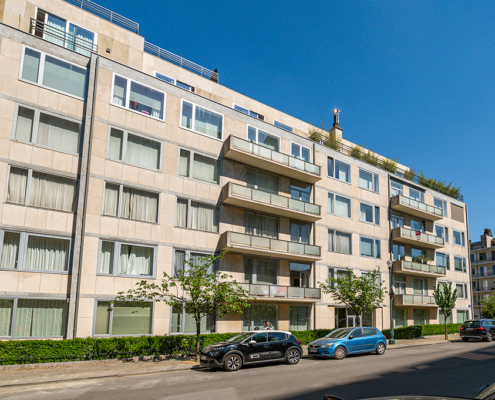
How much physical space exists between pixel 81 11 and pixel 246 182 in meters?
14.6

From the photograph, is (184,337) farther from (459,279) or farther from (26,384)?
(459,279)

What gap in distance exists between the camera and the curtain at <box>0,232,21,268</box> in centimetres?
1895

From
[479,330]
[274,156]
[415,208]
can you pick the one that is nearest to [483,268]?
[415,208]

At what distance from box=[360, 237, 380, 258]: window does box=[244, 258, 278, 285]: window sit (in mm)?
10123

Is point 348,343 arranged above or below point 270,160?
below

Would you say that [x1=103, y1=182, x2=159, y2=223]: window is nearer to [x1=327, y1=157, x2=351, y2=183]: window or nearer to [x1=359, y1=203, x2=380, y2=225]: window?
[x1=327, y1=157, x2=351, y2=183]: window

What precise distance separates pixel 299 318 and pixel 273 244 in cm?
613

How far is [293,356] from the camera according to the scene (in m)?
19.4

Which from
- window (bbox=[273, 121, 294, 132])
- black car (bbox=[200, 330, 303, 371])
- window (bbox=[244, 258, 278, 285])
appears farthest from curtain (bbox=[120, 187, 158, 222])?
window (bbox=[273, 121, 294, 132])

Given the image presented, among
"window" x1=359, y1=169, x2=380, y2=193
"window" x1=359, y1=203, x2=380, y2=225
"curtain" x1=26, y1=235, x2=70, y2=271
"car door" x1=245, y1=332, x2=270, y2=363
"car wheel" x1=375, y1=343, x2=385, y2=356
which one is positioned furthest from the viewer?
"window" x1=359, y1=169, x2=380, y2=193

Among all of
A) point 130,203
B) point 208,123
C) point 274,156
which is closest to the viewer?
point 130,203

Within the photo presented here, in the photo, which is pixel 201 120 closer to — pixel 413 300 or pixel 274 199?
pixel 274 199

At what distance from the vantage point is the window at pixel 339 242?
33125 millimetres

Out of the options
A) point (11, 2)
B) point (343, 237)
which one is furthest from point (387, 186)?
point (11, 2)
